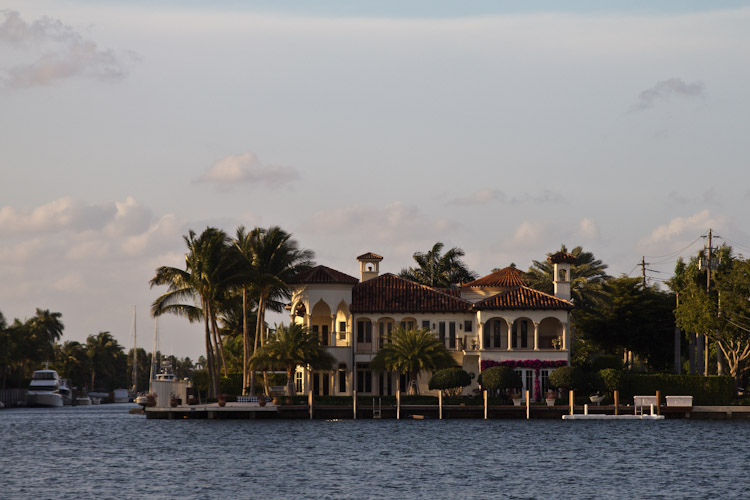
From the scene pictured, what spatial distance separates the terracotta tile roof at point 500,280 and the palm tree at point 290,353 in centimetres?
1952

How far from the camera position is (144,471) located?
167 ft

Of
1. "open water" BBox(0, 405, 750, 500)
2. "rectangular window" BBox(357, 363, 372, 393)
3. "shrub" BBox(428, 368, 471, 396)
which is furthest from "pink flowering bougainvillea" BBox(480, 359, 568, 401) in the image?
"rectangular window" BBox(357, 363, 372, 393)

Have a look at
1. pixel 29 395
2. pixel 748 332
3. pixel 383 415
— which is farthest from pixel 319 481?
pixel 29 395

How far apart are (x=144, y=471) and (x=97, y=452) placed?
1092 cm

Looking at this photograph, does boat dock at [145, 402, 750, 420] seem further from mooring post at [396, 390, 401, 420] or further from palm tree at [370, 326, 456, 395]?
palm tree at [370, 326, 456, 395]

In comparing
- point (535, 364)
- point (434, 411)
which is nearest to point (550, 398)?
point (535, 364)

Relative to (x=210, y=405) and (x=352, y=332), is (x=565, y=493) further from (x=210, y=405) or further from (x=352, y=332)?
(x=352, y=332)

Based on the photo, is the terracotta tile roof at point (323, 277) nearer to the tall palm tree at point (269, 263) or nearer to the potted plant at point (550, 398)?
the tall palm tree at point (269, 263)

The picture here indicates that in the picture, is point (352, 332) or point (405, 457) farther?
point (352, 332)

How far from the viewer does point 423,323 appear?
89.8 m

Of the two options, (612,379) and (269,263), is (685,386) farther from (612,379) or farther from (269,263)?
(269,263)

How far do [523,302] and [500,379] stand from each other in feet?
27.3

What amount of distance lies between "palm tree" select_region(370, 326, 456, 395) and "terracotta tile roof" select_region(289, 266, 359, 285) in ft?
22.9

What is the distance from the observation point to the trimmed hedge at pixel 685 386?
80938mm
